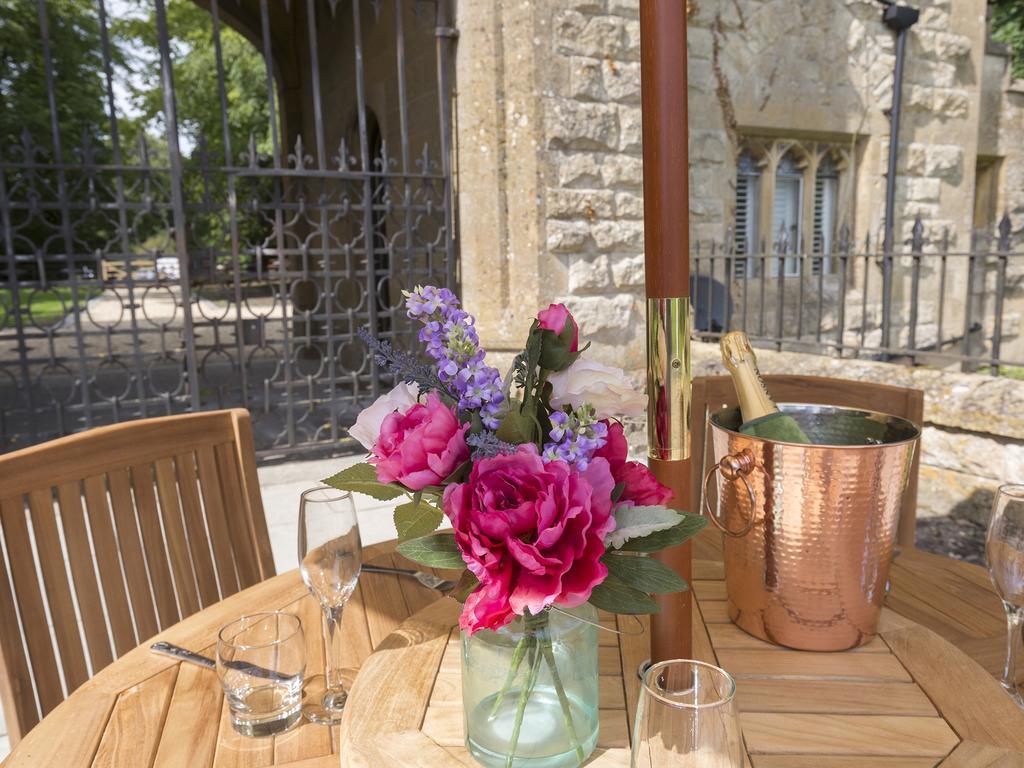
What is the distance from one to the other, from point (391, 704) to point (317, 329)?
653 centimetres

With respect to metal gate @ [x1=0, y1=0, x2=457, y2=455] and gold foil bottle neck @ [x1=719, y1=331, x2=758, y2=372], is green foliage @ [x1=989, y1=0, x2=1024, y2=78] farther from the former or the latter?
gold foil bottle neck @ [x1=719, y1=331, x2=758, y2=372]

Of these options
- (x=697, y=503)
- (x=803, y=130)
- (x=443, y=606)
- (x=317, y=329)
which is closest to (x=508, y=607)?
(x=443, y=606)

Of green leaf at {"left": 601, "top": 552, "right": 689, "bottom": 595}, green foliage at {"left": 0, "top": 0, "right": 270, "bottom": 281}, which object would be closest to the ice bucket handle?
green leaf at {"left": 601, "top": 552, "right": 689, "bottom": 595}

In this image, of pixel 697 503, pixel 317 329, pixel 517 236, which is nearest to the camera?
pixel 697 503

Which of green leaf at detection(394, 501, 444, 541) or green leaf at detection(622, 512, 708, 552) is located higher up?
green leaf at detection(394, 501, 444, 541)

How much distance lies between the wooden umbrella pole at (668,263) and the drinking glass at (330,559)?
0.42 meters

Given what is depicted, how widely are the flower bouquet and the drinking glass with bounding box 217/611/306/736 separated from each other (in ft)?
0.97

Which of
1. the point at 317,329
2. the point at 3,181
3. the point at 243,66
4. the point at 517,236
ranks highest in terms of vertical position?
the point at 243,66

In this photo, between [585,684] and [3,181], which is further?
[3,181]

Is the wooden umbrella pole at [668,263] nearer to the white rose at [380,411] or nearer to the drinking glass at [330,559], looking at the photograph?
the white rose at [380,411]

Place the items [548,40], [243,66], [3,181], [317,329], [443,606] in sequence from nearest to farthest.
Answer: [443,606]
[3,181]
[548,40]
[317,329]
[243,66]

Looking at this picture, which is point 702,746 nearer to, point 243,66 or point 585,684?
point 585,684

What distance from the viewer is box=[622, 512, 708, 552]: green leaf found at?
0.66 m

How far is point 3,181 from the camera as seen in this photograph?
3.17 m
